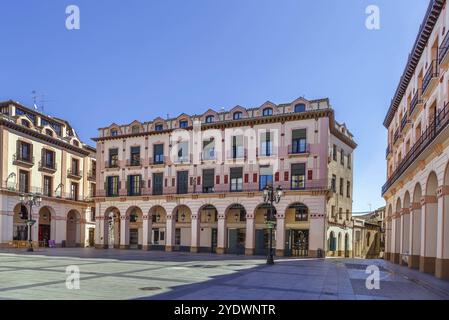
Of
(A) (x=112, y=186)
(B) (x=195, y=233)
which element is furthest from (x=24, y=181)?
(B) (x=195, y=233)

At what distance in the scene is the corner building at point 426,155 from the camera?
16.5 meters

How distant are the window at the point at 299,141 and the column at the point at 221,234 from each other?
943 cm

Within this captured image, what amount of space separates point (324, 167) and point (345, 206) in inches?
354

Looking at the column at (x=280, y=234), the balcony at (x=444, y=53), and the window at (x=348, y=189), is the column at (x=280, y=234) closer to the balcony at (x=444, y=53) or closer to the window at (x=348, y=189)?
the window at (x=348, y=189)

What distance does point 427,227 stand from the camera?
62.3ft

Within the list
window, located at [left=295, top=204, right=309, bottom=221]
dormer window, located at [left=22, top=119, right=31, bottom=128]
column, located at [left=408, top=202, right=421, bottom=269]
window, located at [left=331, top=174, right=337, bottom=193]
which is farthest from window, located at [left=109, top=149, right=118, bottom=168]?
column, located at [left=408, top=202, right=421, bottom=269]

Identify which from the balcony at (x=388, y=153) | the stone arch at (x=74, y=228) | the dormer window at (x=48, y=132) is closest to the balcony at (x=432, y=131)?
the balcony at (x=388, y=153)

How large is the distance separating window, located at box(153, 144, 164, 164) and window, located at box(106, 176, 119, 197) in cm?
569

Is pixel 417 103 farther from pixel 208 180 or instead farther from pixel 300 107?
pixel 208 180

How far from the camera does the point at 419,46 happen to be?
22188 mm

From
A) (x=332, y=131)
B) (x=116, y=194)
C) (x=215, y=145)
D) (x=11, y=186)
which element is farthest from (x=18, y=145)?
(x=332, y=131)

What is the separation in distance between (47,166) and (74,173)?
211 inches

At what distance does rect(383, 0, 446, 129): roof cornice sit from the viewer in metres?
18.7

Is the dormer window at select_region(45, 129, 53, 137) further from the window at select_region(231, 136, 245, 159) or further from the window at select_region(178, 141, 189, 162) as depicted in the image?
the window at select_region(231, 136, 245, 159)
